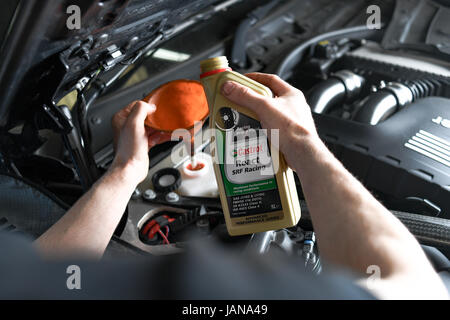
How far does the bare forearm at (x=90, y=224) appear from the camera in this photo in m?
0.70

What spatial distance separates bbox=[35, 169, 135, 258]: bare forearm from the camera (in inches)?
27.5

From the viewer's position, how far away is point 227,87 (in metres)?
0.84

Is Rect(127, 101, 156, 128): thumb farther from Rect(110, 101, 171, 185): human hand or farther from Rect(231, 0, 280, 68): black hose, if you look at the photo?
Rect(231, 0, 280, 68): black hose

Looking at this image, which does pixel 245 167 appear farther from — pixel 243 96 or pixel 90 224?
pixel 90 224

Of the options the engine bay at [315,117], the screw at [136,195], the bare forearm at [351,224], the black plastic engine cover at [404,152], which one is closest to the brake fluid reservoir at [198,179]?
the engine bay at [315,117]

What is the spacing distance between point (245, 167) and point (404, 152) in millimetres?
502

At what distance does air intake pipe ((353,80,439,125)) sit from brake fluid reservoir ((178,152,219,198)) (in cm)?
49

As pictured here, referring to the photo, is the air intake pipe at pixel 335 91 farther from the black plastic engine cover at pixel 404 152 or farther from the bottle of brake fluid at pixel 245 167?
the bottle of brake fluid at pixel 245 167

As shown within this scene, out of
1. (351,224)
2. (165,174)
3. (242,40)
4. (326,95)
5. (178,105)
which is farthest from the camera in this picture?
→ (242,40)

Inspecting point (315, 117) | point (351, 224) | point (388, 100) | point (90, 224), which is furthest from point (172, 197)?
point (388, 100)

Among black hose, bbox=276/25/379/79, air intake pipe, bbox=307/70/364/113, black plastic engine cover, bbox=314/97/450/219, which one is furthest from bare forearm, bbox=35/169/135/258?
black hose, bbox=276/25/379/79

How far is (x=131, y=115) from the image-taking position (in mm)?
893
